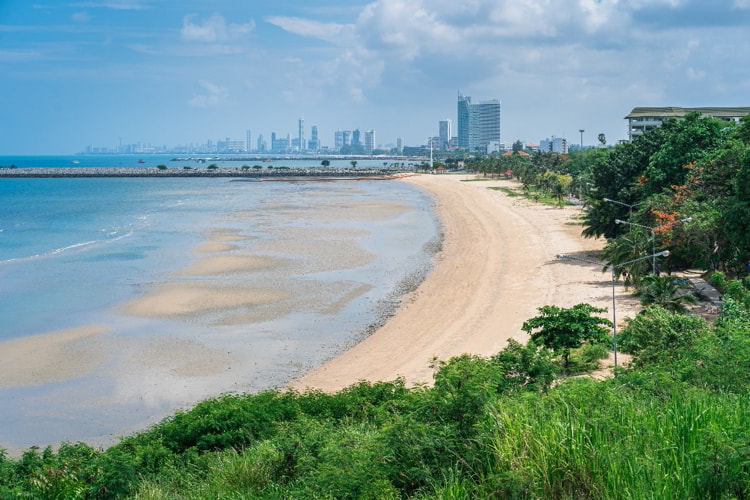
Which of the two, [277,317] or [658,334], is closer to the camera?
[658,334]

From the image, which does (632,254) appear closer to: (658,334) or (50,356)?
(658,334)

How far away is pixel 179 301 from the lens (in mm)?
41531

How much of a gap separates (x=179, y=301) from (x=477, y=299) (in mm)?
17042

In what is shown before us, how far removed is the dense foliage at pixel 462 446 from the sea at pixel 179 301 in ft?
23.4

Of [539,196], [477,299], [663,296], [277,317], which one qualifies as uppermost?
[539,196]

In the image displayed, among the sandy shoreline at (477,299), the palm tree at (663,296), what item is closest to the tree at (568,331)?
the sandy shoreline at (477,299)

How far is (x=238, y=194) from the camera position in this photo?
13088cm

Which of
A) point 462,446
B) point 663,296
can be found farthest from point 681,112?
point 462,446

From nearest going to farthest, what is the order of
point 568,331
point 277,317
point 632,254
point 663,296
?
point 568,331 < point 663,296 < point 277,317 < point 632,254

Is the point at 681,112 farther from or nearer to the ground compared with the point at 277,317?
farther from the ground

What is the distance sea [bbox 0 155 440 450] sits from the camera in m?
26.6

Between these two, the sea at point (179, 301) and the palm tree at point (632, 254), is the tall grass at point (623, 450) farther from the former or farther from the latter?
the palm tree at point (632, 254)

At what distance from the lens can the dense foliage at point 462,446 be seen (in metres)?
9.97

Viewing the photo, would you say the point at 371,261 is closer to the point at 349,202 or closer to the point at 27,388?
the point at 27,388
